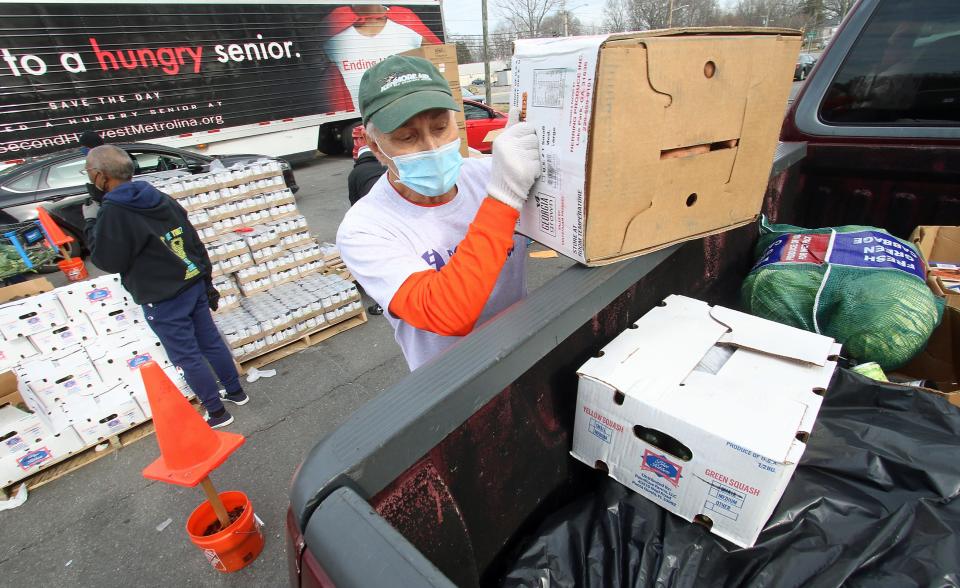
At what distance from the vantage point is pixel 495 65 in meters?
47.8

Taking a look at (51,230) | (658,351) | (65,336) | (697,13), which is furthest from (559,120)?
(697,13)

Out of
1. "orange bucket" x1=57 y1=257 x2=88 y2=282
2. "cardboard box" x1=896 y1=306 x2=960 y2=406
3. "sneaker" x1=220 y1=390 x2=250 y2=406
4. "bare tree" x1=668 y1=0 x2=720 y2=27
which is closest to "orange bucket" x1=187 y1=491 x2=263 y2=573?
"sneaker" x1=220 y1=390 x2=250 y2=406

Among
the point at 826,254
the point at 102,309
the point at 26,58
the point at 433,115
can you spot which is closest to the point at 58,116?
the point at 26,58

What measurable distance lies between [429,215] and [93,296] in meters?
3.04

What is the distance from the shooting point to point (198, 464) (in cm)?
216

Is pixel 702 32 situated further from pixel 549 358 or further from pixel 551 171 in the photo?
pixel 549 358

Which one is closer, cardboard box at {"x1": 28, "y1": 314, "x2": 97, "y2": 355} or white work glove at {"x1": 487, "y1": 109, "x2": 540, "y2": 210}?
white work glove at {"x1": 487, "y1": 109, "x2": 540, "y2": 210}

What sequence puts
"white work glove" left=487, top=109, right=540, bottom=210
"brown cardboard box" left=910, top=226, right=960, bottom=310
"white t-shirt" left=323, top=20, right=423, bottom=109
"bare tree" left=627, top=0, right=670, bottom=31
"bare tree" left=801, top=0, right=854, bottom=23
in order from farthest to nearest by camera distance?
"bare tree" left=627, top=0, right=670, bottom=31 < "bare tree" left=801, top=0, right=854, bottom=23 < "white t-shirt" left=323, top=20, right=423, bottom=109 < "brown cardboard box" left=910, top=226, right=960, bottom=310 < "white work glove" left=487, top=109, right=540, bottom=210

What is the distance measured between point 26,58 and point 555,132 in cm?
1137

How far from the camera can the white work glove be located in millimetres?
1238

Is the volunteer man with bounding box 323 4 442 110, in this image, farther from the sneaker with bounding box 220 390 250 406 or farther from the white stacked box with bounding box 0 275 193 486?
the sneaker with bounding box 220 390 250 406

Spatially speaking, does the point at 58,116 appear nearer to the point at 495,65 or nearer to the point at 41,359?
the point at 41,359

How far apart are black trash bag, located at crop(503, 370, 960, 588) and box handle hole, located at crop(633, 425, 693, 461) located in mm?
161

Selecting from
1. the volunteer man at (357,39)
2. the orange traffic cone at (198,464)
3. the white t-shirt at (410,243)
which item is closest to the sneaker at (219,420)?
the orange traffic cone at (198,464)
